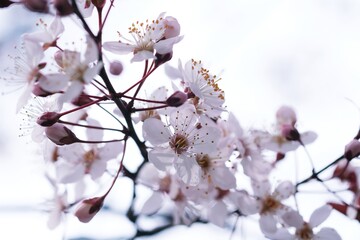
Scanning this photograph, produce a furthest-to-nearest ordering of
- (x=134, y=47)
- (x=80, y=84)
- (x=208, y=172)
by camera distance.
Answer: (x=208, y=172)
(x=134, y=47)
(x=80, y=84)

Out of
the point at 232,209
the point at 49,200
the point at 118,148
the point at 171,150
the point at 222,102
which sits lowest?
the point at 49,200

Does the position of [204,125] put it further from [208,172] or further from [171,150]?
[208,172]

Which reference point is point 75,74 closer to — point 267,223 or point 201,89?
point 201,89

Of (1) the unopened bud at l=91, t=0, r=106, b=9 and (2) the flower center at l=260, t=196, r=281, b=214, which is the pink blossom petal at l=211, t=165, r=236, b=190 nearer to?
(2) the flower center at l=260, t=196, r=281, b=214

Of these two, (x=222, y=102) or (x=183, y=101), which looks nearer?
(x=183, y=101)

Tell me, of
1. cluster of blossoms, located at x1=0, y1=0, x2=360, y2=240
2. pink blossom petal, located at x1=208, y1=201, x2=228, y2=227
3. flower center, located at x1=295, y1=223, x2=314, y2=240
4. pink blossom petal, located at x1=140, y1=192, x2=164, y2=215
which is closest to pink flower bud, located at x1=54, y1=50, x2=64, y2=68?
cluster of blossoms, located at x1=0, y1=0, x2=360, y2=240

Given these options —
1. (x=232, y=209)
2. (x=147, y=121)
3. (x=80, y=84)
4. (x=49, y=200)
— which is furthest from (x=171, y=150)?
(x=49, y=200)

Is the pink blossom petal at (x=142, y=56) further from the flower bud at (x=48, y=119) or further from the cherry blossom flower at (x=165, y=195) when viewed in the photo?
the cherry blossom flower at (x=165, y=195)
